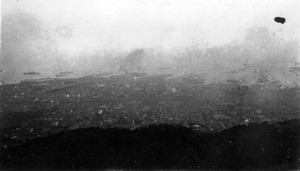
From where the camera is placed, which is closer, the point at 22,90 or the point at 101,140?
the point at 101,140

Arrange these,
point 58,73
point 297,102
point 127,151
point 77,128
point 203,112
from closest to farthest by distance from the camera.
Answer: point 127,151
point 77,128
point 203,112
point 297,102
point 58,73

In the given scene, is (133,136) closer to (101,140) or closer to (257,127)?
(101,140)

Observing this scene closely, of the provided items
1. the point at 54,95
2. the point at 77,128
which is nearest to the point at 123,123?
the point at 77,128

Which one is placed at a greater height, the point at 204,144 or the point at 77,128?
the point at 77,128

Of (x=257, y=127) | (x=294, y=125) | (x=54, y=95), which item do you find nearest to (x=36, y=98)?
(x=54, y=95)

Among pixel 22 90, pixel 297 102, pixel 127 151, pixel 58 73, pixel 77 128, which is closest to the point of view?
pixel 127 151

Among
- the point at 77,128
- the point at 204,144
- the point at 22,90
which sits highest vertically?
the point at 22,90
